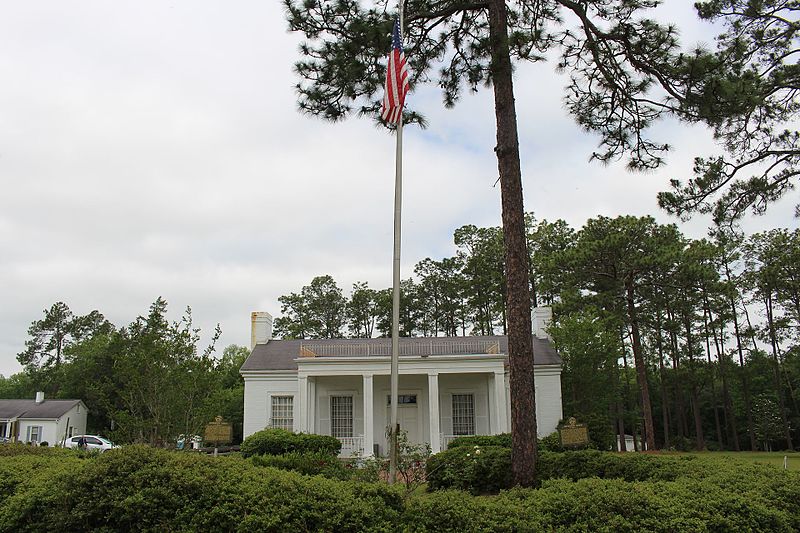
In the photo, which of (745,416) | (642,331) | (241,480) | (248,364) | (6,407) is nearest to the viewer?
(241,480)

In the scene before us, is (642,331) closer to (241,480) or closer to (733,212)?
(733,212)

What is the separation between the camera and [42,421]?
124ft

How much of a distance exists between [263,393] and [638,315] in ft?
59.1

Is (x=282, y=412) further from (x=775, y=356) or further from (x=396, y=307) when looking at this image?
(x=775, y=356)

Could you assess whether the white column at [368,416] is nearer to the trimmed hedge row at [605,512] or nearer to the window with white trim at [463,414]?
the window with white trim at [463,414]

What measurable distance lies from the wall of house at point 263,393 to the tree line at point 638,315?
35.9 ft

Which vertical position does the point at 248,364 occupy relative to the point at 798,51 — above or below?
below

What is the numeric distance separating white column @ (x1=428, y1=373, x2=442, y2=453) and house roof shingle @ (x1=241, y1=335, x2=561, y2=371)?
160 cm

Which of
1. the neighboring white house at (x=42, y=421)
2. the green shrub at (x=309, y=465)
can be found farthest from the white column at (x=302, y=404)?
the neighboring white house at (x=42, y=421)

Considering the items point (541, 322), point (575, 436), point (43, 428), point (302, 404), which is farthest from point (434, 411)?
point (43, 428)

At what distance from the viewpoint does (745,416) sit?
36781 mm

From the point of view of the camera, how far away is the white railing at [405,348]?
22.9 m

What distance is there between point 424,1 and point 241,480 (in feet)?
26.2

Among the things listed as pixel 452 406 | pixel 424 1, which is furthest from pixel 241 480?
pixel 452 406
